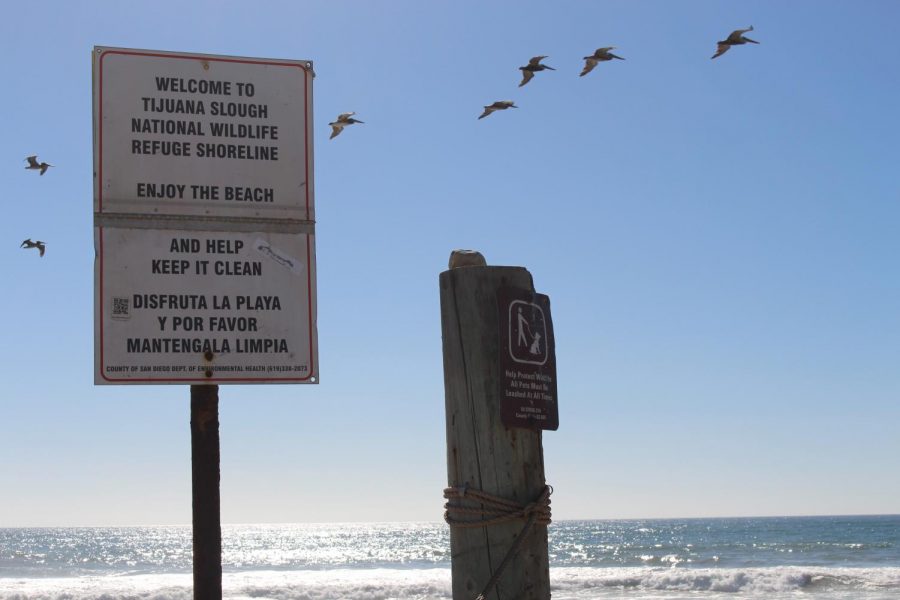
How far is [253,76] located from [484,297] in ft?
3.45

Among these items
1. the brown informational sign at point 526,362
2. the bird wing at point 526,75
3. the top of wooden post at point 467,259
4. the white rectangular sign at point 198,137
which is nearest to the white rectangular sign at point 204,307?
the white rectangular sign at point 198,137

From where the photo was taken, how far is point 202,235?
3256 millimetres

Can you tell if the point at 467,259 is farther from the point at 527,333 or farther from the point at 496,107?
the point at 496,107

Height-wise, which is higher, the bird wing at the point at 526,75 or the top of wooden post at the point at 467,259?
the bird wing at the point at 526,75

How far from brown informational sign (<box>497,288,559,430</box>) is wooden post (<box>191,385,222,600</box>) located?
89 centimetres

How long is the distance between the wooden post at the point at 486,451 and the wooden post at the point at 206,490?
2.39 ft

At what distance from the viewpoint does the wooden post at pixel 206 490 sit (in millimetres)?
3121

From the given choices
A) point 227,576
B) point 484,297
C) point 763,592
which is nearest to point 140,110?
point 484,297

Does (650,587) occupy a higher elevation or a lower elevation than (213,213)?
lower

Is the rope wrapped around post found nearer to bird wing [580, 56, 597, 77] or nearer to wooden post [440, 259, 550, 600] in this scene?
wooden post [440, 259, 550, 600]

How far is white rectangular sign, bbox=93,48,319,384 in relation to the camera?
3188mm

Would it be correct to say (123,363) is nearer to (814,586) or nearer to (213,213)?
(213,213)

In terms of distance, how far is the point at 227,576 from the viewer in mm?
36969

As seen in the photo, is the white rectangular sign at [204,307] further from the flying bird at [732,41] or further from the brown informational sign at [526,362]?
the flying bird at [732,41]
